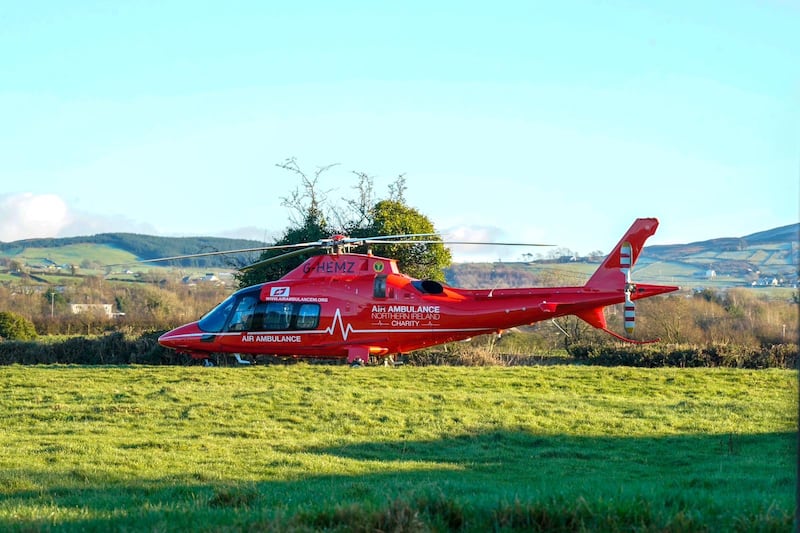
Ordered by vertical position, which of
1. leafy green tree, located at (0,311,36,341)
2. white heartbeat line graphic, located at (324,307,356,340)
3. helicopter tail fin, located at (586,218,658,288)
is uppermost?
helicopter tail fin, located at (586,218,658,288)

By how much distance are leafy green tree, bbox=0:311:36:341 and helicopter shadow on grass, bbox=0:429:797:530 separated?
75.3 feet

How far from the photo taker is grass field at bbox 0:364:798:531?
6.93 meters

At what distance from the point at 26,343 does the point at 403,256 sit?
11.2m

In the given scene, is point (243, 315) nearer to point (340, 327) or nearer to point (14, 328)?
point (340, 327)

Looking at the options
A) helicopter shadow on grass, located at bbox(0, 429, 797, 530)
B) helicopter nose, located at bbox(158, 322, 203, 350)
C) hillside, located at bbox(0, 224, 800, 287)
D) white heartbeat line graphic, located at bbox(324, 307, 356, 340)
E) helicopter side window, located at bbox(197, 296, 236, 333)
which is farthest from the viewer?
helicopter nose, located at bbox(158, 322, 203, 350)

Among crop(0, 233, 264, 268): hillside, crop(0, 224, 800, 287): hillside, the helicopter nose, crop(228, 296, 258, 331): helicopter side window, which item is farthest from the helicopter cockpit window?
crop(0, 233, 264, 268): hillside

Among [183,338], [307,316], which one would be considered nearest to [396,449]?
[307,316]

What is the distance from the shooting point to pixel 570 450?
1267 centimetres

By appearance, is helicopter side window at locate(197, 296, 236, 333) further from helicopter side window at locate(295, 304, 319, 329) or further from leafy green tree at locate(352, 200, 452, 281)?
leafy green tree at locate(352, 200, 452, 281)

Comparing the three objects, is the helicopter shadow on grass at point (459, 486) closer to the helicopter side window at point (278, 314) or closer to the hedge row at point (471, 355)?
the helicopter side window at point (278, 314)

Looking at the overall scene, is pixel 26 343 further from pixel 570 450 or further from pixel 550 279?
pixel 550 279

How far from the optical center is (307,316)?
Answer: 22.5m

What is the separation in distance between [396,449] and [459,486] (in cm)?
360

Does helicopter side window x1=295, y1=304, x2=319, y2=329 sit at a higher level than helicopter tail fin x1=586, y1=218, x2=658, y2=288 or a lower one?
lower
